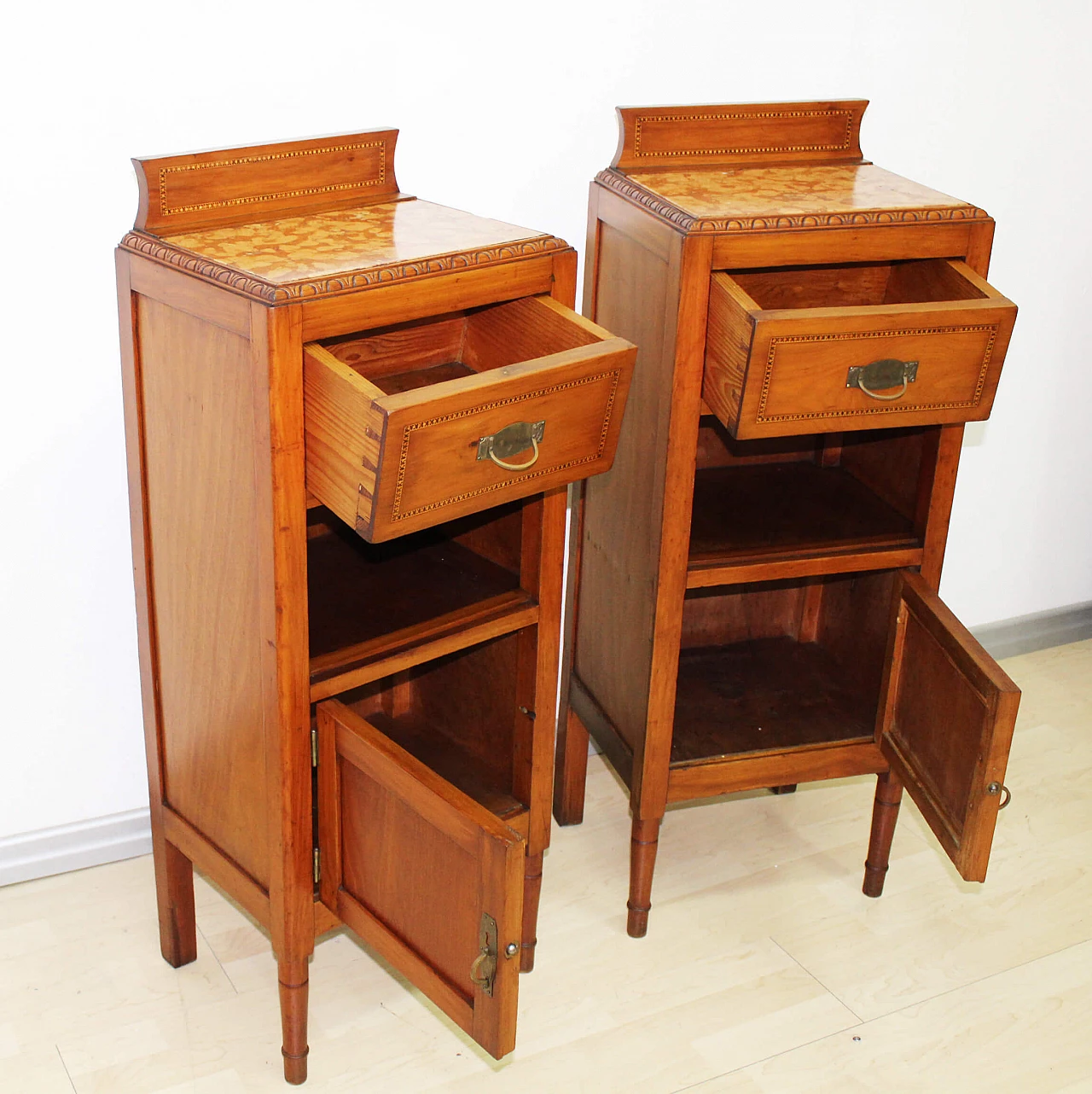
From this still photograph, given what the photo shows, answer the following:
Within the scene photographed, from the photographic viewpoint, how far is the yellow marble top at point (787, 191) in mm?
1775

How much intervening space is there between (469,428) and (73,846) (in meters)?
1.15

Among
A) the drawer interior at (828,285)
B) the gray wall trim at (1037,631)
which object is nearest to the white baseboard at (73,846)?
the drawer interior at (828,285)

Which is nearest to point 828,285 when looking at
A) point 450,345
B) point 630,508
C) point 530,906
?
point 630,508

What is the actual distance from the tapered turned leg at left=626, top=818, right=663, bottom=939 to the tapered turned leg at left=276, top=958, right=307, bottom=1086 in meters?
0.52

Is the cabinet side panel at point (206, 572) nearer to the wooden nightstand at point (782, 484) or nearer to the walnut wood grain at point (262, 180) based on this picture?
the walnut wood grain at point (262, 180)

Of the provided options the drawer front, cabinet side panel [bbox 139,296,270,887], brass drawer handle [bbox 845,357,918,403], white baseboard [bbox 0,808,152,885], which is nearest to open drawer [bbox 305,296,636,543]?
the drawer front

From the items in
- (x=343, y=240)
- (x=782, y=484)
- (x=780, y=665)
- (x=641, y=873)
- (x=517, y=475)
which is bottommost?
(x=641, y=873)

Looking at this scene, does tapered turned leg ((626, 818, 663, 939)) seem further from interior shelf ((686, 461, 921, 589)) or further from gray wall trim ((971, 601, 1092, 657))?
gray wall trim ((971, 601, 1092, 657))

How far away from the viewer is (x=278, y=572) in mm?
1500

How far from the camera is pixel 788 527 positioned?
2027 millimetres

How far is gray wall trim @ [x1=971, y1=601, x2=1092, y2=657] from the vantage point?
116 inches

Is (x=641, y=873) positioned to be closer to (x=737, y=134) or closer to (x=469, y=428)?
(x=469, y=428)

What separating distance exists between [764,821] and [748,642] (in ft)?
0.99

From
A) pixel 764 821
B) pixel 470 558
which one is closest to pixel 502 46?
pixel 470 558
